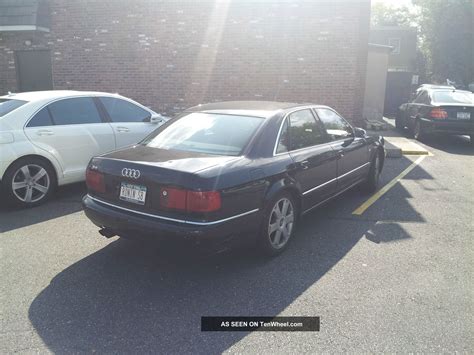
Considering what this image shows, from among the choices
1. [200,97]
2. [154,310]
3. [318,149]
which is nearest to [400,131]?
[200,97]

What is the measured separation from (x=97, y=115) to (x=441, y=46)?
3584cm

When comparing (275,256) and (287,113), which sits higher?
(287,113)

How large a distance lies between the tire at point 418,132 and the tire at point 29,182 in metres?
9.30

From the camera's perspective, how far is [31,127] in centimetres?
538

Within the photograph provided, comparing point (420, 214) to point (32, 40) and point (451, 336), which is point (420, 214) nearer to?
point (451, 336)

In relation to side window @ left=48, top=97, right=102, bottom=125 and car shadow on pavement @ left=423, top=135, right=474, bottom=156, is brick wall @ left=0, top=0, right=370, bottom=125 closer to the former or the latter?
car shadow on pavement @ left=423, top=135, right=474, bottom=156

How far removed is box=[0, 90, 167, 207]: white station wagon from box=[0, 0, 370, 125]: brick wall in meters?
5.03

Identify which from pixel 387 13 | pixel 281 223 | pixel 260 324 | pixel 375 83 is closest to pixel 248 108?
pixel 281 223

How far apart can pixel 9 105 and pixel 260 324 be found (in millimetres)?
4605

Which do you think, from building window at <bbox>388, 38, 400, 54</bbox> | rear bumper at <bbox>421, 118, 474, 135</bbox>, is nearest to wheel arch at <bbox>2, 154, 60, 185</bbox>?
rear bumper at <bbox>421, 118, 474, 135</bbox>

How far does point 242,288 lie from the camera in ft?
11.2

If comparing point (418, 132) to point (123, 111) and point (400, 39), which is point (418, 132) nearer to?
point (123, 111)

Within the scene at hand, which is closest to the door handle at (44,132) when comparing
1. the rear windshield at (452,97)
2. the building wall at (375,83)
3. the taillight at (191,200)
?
the taillight at (191,200)

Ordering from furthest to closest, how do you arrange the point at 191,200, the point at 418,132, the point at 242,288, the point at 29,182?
the point at 418,132 < the point at 29,182 < the point at 242,288 < the point at 191,200
